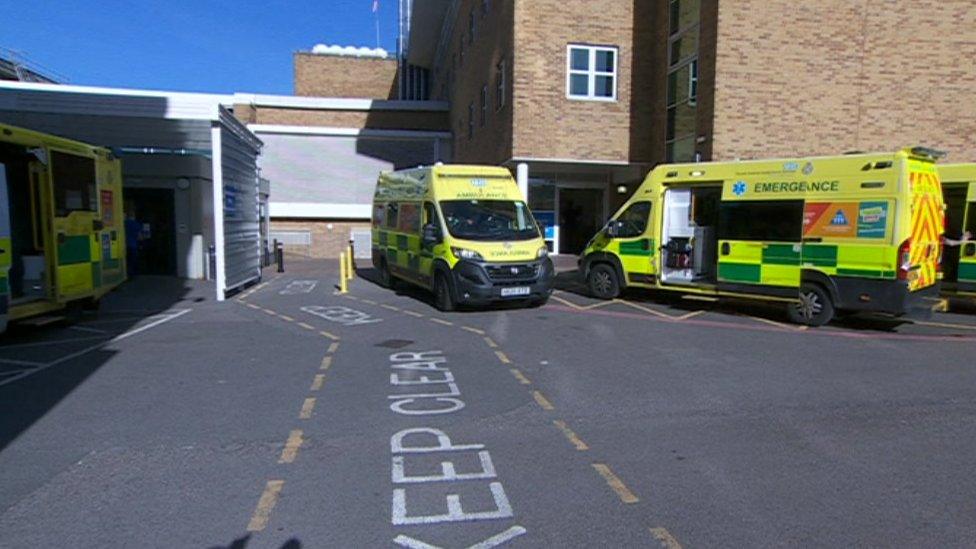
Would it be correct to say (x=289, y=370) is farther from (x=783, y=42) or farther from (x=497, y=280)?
(x=783, y=42)

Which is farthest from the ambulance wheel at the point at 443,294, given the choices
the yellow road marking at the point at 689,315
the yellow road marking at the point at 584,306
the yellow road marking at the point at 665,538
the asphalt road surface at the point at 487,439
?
the yellow road marking at the point at 665,538

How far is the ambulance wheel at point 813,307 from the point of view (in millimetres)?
9859

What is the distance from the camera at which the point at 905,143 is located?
15031 mm

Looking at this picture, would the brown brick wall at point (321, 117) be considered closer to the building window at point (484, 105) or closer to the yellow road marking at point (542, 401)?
the building window at point (484, 105)

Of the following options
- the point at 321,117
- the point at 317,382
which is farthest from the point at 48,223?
the point at 321,117

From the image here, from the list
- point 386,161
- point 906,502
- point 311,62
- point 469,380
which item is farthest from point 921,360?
point 311,62

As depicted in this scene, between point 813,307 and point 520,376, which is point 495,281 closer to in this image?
point 520,376

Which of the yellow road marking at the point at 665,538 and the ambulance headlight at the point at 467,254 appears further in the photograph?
the ambulance headlight at the point at 467,254

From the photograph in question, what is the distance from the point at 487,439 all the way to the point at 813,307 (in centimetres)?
719

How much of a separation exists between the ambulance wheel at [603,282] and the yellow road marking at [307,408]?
807cm

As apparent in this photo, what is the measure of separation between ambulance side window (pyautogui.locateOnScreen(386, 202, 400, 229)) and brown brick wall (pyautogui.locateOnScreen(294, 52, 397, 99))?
27.7 m

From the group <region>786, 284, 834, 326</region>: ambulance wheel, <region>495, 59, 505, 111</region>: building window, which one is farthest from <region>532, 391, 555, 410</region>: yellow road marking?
<region>495, 59, 505, 111</region>: building window

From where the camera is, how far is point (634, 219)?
496 inches

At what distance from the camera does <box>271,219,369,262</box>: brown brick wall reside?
27.1 meters
